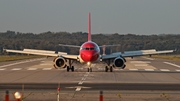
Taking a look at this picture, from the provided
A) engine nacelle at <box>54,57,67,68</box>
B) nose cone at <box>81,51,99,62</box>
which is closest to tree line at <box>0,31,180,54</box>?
Result: engine nacelle at <box>54,57,67,68</box>

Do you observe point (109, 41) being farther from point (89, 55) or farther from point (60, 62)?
point (89, 55)

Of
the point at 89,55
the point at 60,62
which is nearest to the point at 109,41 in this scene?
the point at 60,62

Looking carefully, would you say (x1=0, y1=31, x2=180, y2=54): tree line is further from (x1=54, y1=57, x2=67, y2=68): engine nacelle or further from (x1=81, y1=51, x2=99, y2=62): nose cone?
(x1=81, y1=51, x2=99, y2=62): nose cone

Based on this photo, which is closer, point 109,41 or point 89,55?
point 89,55

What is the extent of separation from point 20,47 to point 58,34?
50082 millimetres

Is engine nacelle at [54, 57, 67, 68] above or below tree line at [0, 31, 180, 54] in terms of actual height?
below

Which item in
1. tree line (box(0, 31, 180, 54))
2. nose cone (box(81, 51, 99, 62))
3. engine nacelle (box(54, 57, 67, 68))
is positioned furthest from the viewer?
tree line (box(0, 31, 180, 54))

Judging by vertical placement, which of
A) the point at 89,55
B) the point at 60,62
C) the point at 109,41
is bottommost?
the point at 60,62

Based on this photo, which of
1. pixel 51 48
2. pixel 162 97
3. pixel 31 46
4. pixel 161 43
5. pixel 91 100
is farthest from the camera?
pixel 161 43

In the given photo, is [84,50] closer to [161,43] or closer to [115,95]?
[115,95]

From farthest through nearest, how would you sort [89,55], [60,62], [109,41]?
[109,41] → [60,62] → [89,55]

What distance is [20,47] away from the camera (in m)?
149

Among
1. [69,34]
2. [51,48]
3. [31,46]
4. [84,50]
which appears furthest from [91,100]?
[69,34]

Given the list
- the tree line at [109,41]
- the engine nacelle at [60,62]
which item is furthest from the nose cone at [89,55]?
the tree line at [109,41]
